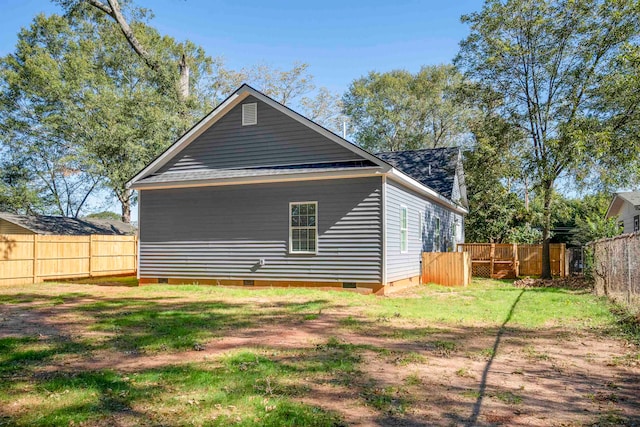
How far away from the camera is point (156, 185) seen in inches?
598

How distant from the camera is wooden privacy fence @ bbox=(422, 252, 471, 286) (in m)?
16.1

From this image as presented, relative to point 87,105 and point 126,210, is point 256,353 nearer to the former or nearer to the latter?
point 87,105

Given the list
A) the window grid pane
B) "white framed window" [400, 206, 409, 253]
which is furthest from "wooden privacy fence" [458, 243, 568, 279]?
the window grid pane

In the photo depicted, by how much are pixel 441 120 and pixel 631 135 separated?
2346 centimetres

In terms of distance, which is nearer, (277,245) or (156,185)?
(277,245)

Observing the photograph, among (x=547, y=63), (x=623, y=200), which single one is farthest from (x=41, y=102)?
(x=623, y=200)

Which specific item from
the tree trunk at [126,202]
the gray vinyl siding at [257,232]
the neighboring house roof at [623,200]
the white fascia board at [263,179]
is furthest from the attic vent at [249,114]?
the neighboring house roof at [623,200]

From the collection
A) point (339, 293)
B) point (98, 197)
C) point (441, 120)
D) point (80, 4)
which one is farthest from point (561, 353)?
point (98, 197)

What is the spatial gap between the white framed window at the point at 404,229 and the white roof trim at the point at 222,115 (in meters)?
2.73

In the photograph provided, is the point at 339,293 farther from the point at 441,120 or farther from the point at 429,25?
the point at 441,120

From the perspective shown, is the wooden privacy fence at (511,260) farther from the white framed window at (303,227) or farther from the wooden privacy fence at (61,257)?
the wooden privacy fence at (61,257)

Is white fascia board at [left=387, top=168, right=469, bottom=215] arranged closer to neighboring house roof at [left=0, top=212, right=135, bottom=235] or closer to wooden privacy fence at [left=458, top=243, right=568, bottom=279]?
wooden privacy fence at [left=458, top=243, right=568, bottom=279]

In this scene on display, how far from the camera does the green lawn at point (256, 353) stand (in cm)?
422

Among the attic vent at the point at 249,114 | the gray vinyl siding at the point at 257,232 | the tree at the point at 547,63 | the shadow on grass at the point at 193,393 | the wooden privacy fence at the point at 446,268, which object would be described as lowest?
the shadow on grass at the point at 193,393
